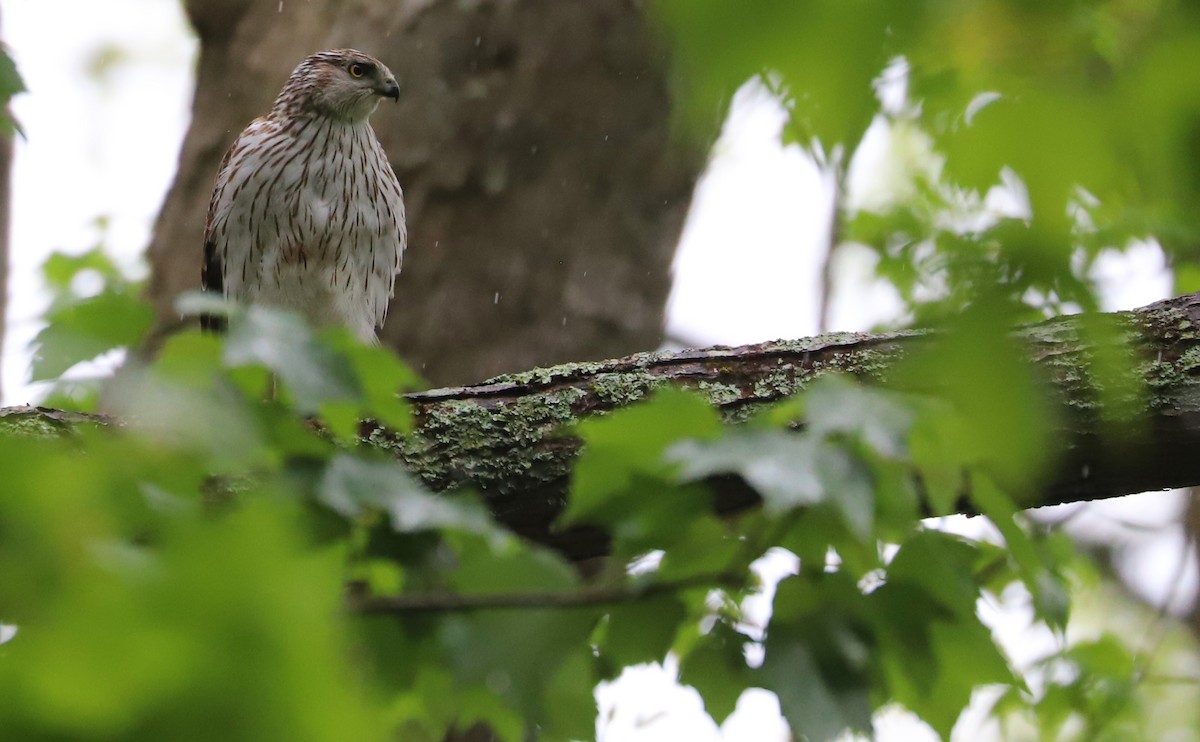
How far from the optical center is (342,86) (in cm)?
555

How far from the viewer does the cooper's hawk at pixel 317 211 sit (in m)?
5.42

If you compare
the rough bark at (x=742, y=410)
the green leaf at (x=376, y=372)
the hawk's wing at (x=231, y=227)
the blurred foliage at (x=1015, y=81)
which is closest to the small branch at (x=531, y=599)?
the green leaf at (x=376, y=372)

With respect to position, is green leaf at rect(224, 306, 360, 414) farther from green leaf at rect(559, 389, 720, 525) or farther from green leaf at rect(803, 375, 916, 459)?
green leaf at rect(803, 375, 916, 459)

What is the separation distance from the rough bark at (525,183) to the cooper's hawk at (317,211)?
0.28 m

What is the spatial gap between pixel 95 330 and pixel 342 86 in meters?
3.94

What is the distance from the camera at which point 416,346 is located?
573 centimetres

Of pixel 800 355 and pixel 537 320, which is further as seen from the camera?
pixel 537 320

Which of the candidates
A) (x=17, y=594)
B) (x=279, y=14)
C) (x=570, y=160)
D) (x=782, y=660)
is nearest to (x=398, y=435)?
(x=782, y=660)

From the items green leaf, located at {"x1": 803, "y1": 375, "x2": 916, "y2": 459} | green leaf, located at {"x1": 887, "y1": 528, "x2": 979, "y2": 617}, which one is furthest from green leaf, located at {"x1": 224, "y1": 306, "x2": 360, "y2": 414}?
green leaf, located at {"x1": 887, "y1": 528, "x2": 979, "y2": 617}

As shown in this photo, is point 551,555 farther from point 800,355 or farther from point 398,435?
point 800,355

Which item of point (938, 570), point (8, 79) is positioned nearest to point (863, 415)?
point (938, 570)

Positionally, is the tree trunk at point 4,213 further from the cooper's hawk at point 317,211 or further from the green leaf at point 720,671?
the green leaf at point 720,671

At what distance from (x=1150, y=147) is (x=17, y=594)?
935mm

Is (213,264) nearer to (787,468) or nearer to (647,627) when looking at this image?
(647,627)
